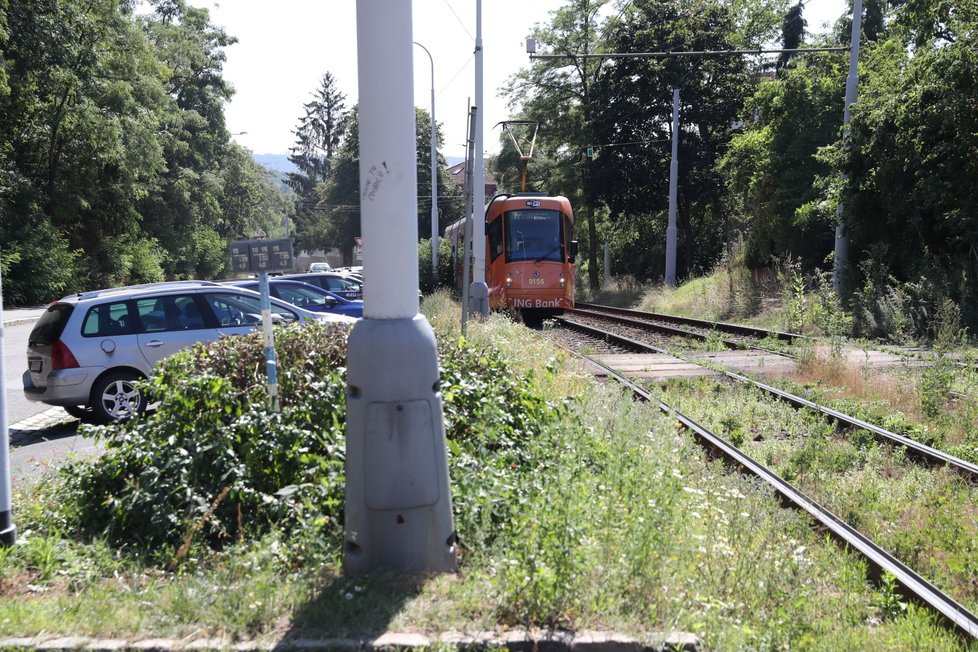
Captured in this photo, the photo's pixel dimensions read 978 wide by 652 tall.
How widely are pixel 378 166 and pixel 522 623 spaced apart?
232cm

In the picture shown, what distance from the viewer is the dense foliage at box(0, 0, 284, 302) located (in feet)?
115

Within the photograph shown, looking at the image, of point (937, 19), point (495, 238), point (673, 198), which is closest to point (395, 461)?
point (937, 19)

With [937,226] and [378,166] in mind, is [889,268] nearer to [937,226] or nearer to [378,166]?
[937,226]

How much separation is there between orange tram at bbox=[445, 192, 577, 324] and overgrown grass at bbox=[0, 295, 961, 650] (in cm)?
1747

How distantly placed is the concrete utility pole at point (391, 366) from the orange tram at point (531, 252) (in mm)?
18718

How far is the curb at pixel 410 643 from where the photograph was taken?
11.9 ft

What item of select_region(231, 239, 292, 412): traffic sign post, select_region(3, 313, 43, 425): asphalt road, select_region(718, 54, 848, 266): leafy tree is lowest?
select_region(3, 313, 43, 425): asphalt road

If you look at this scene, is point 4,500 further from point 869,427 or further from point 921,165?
point 921,165

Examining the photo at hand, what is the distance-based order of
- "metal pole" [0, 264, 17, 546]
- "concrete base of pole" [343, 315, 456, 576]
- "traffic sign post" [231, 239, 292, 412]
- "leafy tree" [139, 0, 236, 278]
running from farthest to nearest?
"leafy tree" [139, 0, 236, 278], "traffic sign post" [231, 239, 292, 412], "metal pole" [0, 264, 17, 546], "concrete base of pole" [343, 315, 456, 576]

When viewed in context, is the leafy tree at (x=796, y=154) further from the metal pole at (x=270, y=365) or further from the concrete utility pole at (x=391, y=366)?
the concrete utility pole at (x=391, y=366)

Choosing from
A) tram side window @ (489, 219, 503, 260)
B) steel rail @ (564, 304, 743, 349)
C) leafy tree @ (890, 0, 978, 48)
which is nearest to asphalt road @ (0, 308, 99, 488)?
steel rail @ (564, 304, 743, 349)

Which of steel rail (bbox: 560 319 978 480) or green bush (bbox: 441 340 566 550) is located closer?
green bush (bbox: 441 340 566 550)

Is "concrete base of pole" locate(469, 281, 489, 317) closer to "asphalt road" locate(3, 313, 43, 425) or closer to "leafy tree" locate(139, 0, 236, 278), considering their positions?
"asphalt road" locate(3, 313, 43, 425)

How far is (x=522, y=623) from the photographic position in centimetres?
380
